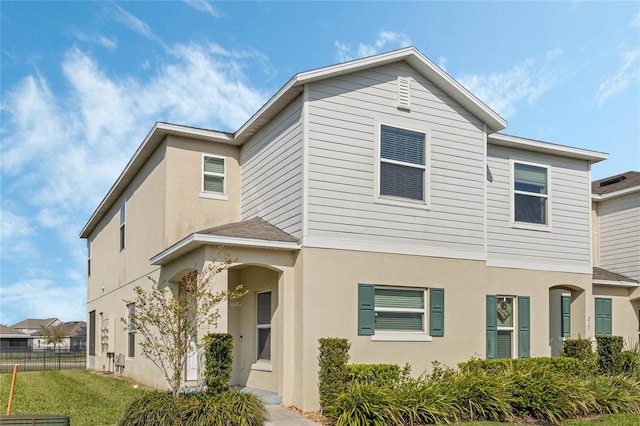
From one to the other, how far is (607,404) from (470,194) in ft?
17.5

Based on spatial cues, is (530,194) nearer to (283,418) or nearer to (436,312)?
(436,312)

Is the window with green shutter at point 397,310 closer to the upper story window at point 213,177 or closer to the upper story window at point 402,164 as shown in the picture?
the upper story window at point 402,164

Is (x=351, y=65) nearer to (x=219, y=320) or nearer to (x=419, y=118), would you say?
(x=419, y=118)

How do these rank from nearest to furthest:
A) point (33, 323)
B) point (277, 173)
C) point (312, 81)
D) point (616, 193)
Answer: point (312, 81)
point (277, 173)
point (616, 193)
point (33, 323)

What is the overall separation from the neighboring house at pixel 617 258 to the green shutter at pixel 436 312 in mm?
7004

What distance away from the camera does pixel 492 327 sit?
49.7 ft

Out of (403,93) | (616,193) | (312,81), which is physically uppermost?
(403,93)

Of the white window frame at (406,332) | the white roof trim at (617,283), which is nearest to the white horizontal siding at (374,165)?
the white window frame at (406,332)

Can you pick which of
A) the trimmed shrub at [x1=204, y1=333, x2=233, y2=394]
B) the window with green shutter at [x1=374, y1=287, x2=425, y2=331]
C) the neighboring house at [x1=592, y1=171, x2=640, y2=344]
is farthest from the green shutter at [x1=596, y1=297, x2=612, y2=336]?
the trimmed shrub at [x1=204, y1=333, x2=233, y2=394]

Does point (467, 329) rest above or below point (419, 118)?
below

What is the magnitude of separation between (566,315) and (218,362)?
1132cm

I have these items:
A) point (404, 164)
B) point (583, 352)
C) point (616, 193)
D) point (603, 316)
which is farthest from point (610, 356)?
point (404, 164)

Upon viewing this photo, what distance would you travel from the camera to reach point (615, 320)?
766 inches

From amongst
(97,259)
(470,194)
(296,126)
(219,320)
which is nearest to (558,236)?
(470,194)
